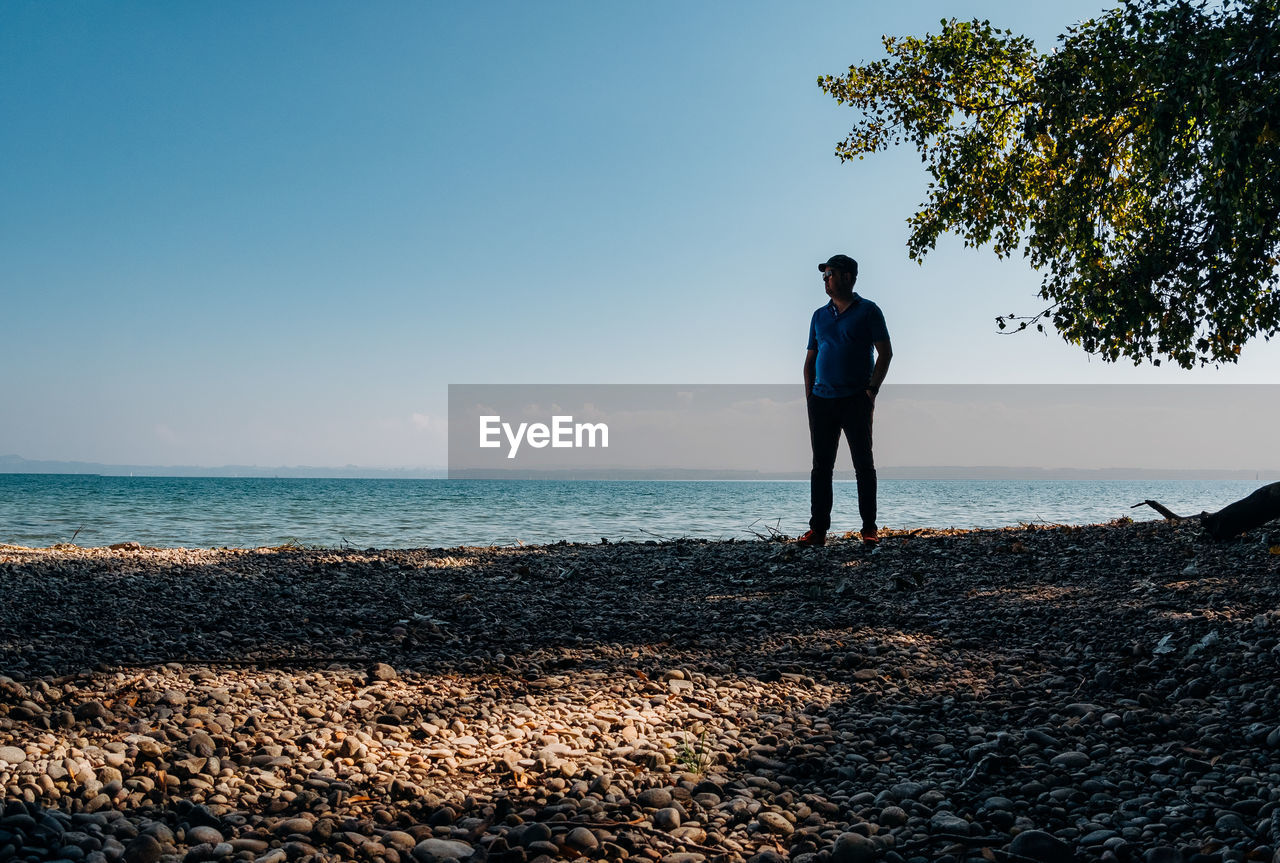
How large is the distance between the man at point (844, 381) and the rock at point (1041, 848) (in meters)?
5.57

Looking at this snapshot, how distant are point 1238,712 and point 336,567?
259 inches

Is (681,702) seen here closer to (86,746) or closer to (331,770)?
(331,770)

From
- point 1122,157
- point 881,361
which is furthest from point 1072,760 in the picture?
point 1122,157

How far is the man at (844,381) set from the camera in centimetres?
783

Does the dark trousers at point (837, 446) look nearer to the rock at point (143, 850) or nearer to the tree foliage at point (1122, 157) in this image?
the tree foliage at point (1122, 157)

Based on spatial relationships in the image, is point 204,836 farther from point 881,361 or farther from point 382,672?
point 881,361

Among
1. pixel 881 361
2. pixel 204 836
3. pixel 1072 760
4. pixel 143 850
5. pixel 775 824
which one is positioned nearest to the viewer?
pixel 143 850

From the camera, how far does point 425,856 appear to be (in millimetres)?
2156

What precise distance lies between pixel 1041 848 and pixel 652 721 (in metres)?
1.48

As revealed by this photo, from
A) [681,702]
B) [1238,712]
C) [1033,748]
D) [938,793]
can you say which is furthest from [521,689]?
[1238,712]

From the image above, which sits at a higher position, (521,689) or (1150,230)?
(1150,230)

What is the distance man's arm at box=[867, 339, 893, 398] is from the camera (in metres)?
7.73

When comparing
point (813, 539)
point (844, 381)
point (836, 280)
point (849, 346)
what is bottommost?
point (813, 539)

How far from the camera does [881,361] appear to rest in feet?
25.5
